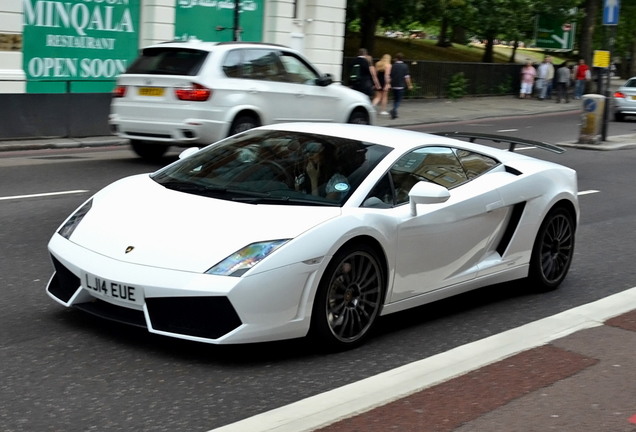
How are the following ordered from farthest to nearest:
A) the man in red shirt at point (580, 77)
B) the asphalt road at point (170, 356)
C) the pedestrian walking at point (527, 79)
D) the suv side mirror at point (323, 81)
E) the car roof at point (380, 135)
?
1. the man in red shirt at point (580, 77)
2. the pedestrian walking at point (527, 79)
3. the suv side mirror at point (323, 81)
4. the car roof at point (380, 135)
5. the asphalt road at point (170, 356)

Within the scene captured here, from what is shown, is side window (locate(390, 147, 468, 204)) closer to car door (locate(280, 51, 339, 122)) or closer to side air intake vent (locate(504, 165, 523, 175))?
side air intake vent (locate(504, 165, 523, 175))

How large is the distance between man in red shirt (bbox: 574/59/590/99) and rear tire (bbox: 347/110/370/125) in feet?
90.0

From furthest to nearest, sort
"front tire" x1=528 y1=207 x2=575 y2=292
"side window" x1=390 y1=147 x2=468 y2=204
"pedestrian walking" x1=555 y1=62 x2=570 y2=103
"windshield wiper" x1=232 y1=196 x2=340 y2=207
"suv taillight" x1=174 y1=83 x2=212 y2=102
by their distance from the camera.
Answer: "pedestrian walking" x1=555 y1=62 x2=570 y2=103, "suv taillight" x1=174 y1=83 x2=212 y2=102, "front tire" x1=528 y1=207 x2=575 y2=292, "side window" x1=390 y1=147 x2=468 y2=204, "windshield wiper" x1=232 y1=196 x2=340 y2=207

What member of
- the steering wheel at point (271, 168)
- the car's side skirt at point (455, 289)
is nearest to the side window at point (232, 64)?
the car's side skirt at point (455, 289)

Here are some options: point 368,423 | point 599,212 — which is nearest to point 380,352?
point 368,423

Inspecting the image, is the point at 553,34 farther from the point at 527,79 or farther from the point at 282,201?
the point at 282,201

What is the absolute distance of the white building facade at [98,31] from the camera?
20391mm

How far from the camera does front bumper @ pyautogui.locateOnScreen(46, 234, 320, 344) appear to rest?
4.78 m

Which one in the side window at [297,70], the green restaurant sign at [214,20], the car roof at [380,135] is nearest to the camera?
the car roof at [380,135]

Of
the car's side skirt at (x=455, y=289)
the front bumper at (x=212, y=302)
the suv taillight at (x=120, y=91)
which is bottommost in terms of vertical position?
the car's side skirt at (x=455, y=289)

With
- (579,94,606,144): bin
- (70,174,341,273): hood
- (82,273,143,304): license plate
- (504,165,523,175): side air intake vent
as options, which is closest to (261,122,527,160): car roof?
(504,165,523,175): side air intake vent

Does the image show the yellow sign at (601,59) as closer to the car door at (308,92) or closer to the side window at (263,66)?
the car door at (308,92)

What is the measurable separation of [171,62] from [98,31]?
9.12m

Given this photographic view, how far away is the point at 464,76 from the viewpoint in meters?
38.2
